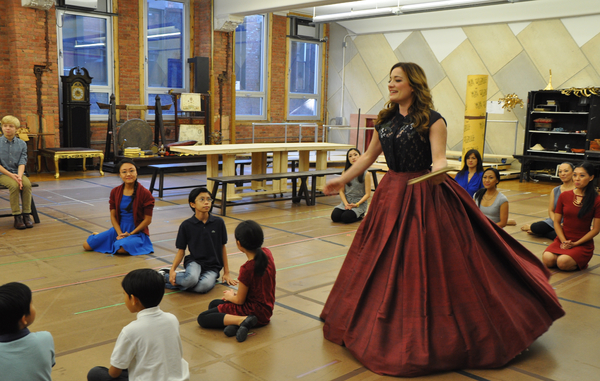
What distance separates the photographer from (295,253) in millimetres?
5156

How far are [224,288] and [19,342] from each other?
2246mm

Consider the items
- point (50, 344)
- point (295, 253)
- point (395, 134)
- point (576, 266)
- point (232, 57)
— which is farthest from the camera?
point (232, 57)

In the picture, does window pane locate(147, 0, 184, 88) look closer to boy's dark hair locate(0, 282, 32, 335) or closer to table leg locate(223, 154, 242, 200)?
table leg locate(223, 154, 242, 200)

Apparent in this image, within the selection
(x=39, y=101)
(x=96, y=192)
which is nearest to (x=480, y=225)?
(x=96, y=192)

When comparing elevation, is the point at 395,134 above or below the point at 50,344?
above

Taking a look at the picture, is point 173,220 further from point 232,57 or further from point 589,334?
point 232,57

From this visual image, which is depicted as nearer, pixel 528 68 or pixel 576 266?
pixel 576 266

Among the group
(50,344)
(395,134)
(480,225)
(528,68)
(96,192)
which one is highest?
(528,68)

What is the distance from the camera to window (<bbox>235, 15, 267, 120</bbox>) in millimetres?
14328

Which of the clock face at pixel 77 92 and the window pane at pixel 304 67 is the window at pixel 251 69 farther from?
the clock face at pixel 77 92

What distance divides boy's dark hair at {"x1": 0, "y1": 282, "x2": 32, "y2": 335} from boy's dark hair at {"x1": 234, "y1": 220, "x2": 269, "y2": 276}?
1321 mm

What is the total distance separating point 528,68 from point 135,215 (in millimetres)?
10306

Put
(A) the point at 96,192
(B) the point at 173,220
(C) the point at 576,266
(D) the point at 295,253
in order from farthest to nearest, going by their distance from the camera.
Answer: (A) the point at 96,192 → (B) the point at 173,220 → (D) the point at 295,253 → (C) the point at 576,266

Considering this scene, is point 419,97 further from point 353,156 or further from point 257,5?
point 257,5
